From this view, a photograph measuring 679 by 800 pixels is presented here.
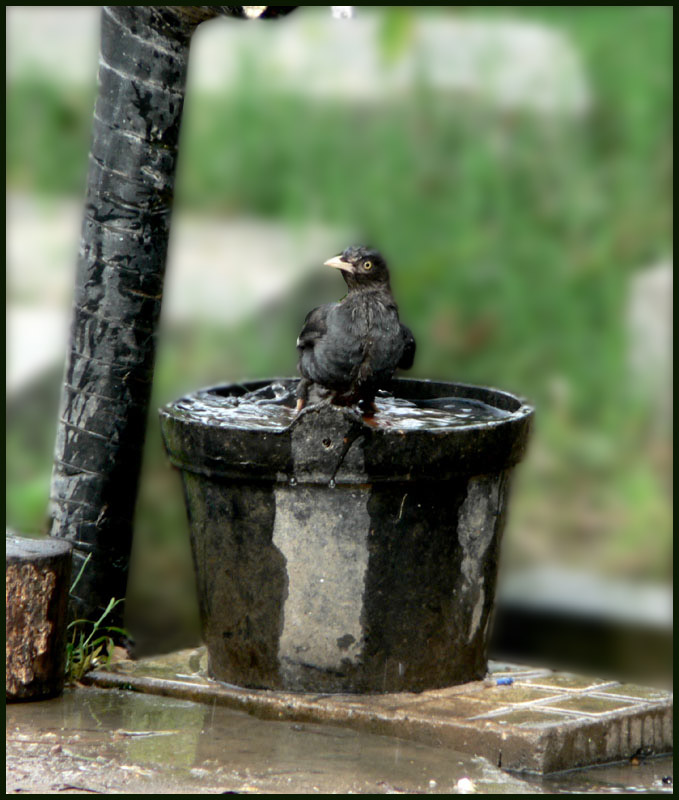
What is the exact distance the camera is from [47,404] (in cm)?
719

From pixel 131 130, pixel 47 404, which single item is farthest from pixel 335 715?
pixel 47 404

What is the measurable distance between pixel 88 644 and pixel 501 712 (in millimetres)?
1345

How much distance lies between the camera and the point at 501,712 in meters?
3.52

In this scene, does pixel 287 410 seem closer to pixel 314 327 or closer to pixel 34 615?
pixel 314 327

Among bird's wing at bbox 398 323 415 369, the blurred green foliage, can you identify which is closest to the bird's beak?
bird's wing at bbox 398 323 415 369

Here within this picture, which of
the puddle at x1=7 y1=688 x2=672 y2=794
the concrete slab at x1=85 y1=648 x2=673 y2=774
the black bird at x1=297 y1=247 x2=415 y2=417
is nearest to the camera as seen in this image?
the puddle at x1=7 y1=688 x2=672 y2=794

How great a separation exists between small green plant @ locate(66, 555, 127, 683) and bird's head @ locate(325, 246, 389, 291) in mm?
1224

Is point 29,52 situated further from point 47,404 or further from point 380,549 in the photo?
point 380,549

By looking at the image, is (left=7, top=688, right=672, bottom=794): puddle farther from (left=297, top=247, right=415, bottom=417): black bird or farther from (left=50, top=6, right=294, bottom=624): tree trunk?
(left=297, top=247, right=415, bottom=417): black bird

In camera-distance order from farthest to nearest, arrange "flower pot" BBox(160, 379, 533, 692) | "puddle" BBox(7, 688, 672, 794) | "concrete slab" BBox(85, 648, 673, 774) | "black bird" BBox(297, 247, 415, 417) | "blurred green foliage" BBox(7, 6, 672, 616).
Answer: "blurred green foliage" BBox(7, 6, 672, 616) → "black bird" BBox(297, 247, 415, 417) → "flower pot" BBox(160, 379, 533, 692) → "concrete slab" BBox(85, 648, 673, 774) → "puddle" BBox(7, 688, 672, 794)

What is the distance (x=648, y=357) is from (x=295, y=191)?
2281 mm

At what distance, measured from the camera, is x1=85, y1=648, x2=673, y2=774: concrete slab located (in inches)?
132

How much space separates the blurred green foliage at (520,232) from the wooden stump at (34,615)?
306 cm

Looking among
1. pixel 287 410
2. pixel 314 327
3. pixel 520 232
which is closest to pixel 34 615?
pixel 287 410
